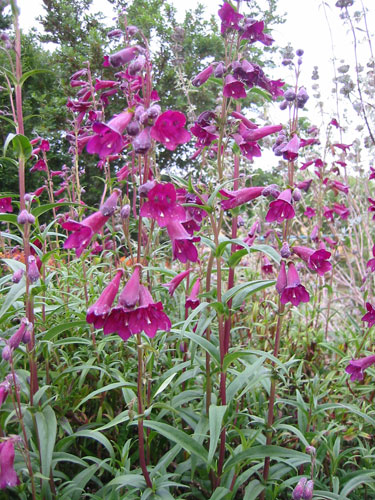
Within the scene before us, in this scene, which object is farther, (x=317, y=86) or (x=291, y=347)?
(x=317, y=86)

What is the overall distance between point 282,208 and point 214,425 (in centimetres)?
110

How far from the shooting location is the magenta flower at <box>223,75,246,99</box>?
2018 millimetres

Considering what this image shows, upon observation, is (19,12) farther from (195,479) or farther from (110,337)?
(195,479)

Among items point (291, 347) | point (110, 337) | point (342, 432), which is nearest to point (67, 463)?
point (110, 337)

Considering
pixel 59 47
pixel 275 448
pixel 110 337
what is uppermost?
pixel 59 47

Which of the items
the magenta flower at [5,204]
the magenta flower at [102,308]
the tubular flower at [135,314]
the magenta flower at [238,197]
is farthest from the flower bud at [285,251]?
the magenta flower at [5,204]

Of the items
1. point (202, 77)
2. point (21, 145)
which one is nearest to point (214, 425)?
point (21, 145)

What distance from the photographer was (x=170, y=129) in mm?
1669

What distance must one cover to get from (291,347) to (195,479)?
185cm

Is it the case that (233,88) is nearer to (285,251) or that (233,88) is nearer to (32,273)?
(285,251)

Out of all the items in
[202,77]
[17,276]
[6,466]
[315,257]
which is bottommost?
[6,466]

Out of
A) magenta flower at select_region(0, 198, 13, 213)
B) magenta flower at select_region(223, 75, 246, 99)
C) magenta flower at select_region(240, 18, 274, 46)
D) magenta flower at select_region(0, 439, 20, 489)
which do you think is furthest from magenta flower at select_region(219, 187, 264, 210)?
magenta flower at select_region(0, 198, 13, 213)

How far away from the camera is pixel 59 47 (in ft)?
31.9

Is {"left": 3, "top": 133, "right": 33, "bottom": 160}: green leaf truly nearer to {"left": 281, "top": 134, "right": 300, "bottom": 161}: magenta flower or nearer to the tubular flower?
the tubular flower
